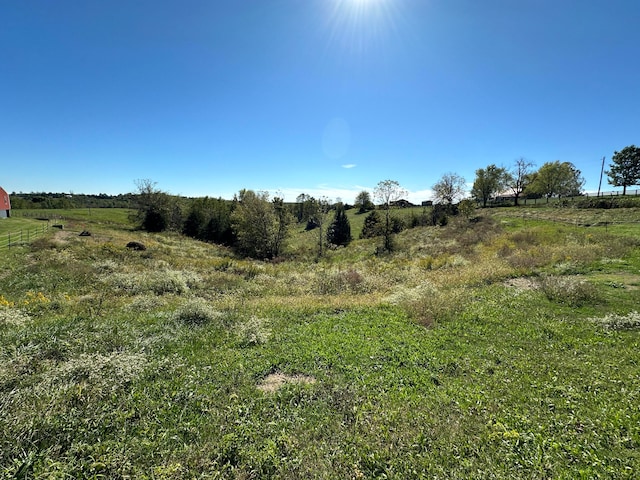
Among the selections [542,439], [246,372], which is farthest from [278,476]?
[542,439]

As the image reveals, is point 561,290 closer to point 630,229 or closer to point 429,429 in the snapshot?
point 429,429

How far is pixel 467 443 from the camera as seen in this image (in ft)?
14.6

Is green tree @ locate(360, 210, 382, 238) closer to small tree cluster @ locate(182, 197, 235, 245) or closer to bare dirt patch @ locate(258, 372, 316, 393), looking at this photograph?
small tree cluster @ locate(182, 197, 235, 245)

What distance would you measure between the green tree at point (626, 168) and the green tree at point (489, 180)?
733 inches

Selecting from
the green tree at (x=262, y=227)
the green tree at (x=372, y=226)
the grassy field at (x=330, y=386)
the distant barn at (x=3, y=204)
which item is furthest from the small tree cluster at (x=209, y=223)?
the grassy field at (x=330, y=386)

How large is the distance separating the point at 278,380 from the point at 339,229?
4479cm

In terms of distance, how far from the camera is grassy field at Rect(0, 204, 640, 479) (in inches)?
162

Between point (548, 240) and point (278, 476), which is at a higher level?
point (548, 240)

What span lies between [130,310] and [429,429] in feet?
36.6

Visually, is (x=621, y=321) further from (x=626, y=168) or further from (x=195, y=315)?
(x=626, y=168)

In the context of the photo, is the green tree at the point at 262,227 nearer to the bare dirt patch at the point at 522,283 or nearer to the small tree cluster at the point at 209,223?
the small tree cluster at the point at 209,223

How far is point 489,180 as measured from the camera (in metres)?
63.5

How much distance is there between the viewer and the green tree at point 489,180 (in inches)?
2501

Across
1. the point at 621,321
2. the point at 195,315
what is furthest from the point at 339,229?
the point at 621,321
